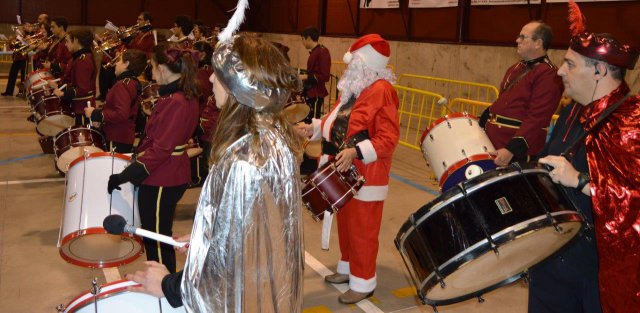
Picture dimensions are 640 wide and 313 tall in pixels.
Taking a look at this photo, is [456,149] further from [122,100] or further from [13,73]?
[13,73]

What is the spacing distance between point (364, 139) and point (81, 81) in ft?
14.7

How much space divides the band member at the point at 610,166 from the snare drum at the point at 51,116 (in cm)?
602

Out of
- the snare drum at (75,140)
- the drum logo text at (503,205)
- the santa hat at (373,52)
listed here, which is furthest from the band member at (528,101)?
the snare drum at (75,140)

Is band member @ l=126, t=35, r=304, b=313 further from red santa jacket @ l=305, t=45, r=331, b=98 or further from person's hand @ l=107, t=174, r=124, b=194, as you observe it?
red santa jacket @ l=305, t=45, r=331, b=98

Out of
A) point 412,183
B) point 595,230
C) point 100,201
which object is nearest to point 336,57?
point 412,183

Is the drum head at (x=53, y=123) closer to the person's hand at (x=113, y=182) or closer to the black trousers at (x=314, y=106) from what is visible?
the black trousers at (x=314, y=106)

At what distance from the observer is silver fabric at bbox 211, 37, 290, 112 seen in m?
1.79

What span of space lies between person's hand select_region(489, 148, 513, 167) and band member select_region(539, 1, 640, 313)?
1288 mm

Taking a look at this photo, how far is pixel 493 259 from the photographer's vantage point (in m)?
2.49

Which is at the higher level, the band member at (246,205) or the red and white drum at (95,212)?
the band member at (246,205)

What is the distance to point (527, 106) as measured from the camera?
14.2ft

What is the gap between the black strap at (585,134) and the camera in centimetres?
237

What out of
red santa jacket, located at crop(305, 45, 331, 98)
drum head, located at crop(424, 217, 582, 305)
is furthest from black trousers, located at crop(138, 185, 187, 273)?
red santa jacket, located at crop(305, 45, 331, 98)

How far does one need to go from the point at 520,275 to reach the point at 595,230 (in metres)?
0.52
